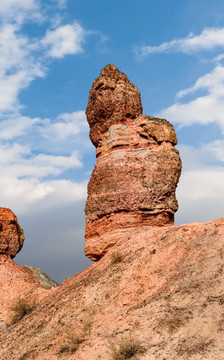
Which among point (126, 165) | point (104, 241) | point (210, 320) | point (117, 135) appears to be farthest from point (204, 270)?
point (117, 135)

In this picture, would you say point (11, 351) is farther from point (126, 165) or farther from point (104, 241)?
point (126, 165)

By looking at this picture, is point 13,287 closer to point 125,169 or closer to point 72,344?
point 125,169

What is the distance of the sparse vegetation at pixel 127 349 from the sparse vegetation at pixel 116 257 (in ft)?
11.7

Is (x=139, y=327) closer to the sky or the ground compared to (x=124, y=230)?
closer to the ground

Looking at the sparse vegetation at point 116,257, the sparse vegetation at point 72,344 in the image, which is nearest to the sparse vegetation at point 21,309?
the sparse vegetation at point 116,257

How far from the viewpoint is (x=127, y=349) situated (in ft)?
25.2

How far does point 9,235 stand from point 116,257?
7.42 meters

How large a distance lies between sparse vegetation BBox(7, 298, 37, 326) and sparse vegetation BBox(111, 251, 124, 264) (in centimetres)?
336

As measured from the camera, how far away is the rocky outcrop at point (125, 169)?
13.4 m

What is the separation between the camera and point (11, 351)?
413 inches

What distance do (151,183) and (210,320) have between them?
21.2 ft

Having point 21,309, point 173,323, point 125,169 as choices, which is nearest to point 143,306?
point 173,323

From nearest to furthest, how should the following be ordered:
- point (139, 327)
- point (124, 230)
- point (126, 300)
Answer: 1. point (139, 327)
2. point (126, 300)
3. point (124, 230)

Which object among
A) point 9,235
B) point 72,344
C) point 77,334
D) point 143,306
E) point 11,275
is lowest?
point 72,344
